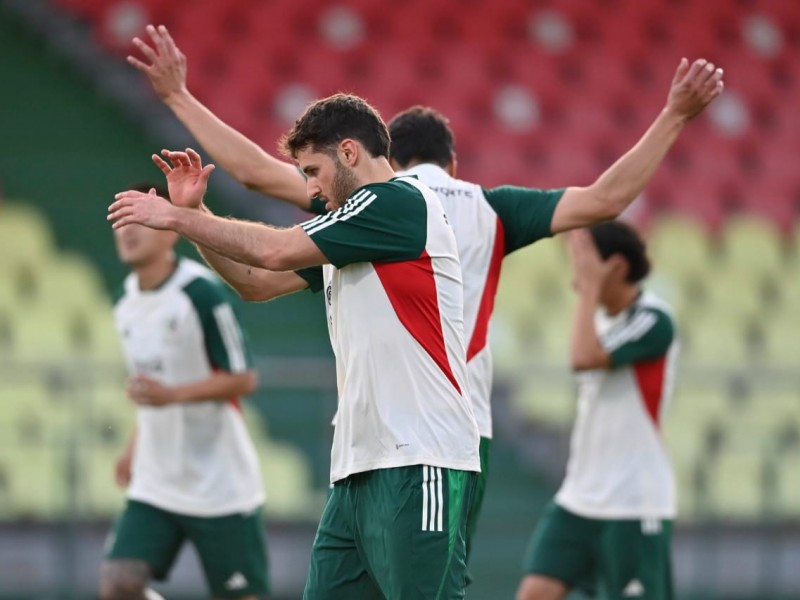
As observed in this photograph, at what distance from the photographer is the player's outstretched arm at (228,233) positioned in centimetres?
407

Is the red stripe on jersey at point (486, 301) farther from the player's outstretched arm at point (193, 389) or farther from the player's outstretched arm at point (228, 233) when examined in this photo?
the player's outstretched arm at point (193, 389)

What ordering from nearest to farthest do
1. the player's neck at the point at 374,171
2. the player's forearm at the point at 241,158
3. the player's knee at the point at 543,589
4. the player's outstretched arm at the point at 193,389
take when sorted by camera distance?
the player's neck at the point at 374,171 → the player's forearm at the point at 241,158 → the player's outstretched arm at the point at 193,389 → the player's knee at the point at 543,589

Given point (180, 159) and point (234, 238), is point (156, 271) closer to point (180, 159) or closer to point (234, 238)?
point (180, 159)

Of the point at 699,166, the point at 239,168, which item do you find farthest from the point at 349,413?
the point at 699,166

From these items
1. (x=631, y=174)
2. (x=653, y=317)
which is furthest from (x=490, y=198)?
(x=653, y=317)

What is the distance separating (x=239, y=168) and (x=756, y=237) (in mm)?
8441

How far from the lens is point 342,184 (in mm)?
4285

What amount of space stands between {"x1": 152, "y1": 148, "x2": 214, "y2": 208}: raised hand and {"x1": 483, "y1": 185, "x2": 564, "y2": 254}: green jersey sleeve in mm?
1274

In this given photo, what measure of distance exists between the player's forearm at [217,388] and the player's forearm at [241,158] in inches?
42.2

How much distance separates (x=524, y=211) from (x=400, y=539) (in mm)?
1460

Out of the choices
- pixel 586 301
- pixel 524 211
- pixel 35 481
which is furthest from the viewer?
pixel 35 481

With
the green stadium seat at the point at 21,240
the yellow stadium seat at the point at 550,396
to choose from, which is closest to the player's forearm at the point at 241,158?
the yellow stadium seat at the point at 550,396

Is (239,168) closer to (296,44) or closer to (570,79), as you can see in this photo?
(296,44)

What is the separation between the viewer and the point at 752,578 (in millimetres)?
9750
